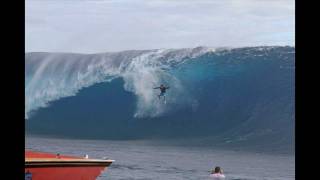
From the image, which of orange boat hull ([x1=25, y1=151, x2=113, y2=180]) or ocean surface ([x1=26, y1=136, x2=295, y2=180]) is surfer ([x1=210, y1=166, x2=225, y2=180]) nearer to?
ocean surface ([x1=26, y1=136, x2=295, y2=180])

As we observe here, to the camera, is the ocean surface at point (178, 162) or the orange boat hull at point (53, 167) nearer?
the orange boat hull at point (53, 167)

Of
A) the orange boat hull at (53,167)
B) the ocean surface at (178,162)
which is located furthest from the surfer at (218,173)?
the orange boat hull at (53,167)

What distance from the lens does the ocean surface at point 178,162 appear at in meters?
57.9

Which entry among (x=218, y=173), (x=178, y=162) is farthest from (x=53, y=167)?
(x=178, y=162)

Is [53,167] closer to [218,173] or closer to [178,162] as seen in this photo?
[218,173]

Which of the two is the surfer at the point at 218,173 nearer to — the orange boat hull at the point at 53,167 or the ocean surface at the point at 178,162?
the ocean surface at the point at 178,162

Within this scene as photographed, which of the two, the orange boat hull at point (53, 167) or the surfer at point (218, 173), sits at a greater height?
the orange boat hull at point (53, 167)

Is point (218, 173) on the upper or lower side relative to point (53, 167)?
lower

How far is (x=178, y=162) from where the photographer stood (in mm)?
75812

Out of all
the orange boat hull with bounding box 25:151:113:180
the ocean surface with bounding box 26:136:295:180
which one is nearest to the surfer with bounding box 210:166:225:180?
the ocean surface with bounding box 26:136:295:180
